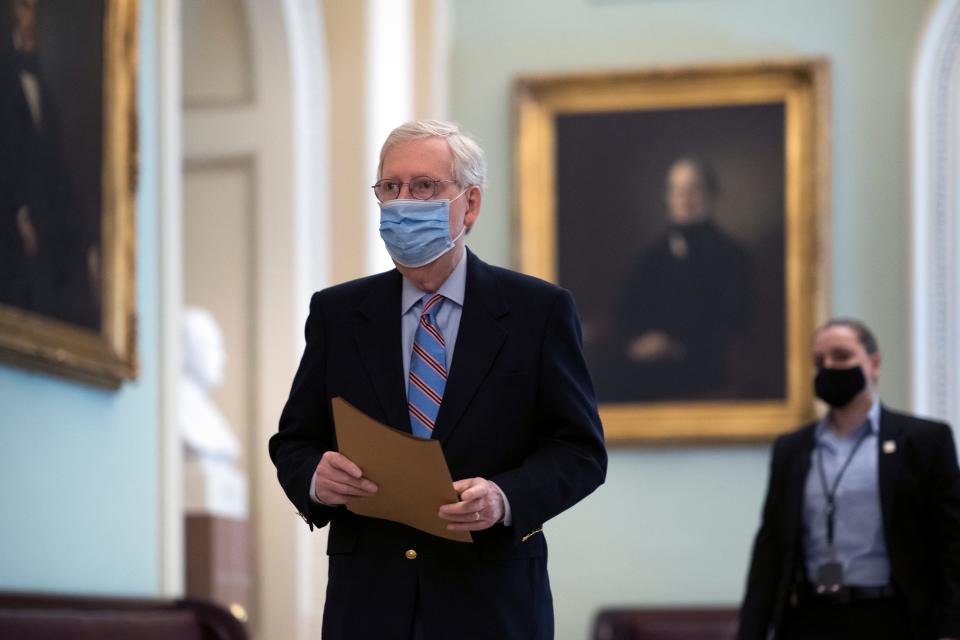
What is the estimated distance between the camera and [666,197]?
10.7 m

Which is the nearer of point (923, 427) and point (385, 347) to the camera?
point (385, 347)

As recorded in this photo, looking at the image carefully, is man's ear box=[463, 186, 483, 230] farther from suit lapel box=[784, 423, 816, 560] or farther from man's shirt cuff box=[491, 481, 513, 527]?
suit lapel box=[784, 423, 816, 560]

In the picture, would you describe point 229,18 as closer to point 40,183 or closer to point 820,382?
Answer: point 40,183

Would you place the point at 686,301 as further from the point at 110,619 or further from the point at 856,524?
the point at 110,619

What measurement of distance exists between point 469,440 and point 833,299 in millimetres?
7646

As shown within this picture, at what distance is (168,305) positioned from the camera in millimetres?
6629

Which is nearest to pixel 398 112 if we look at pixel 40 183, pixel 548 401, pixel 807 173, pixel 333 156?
pixel 333 156

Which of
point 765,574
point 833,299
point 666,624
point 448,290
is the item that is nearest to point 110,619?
point 765,574

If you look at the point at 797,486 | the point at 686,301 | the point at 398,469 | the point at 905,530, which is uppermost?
the point at 686,301

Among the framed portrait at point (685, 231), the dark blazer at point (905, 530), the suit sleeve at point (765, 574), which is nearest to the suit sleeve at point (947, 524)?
the dark blazer at point (905, 530)

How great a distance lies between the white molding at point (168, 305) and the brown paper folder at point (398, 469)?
3.71m

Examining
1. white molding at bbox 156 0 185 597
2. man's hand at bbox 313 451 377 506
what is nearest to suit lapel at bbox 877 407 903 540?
white molding at bbox 156 0 185 597

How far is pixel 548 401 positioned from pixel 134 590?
3614 millimetres

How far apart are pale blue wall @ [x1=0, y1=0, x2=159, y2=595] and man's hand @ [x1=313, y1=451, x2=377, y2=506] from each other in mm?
2533
